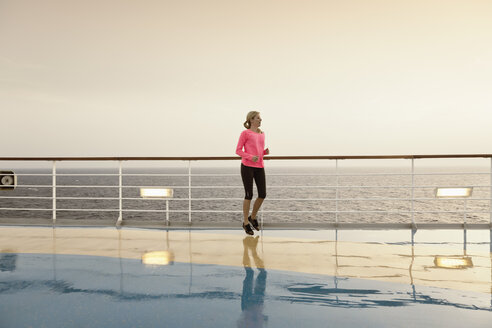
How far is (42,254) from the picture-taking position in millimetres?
3109

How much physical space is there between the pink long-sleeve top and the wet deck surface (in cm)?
77

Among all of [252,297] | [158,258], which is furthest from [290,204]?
[252,297]

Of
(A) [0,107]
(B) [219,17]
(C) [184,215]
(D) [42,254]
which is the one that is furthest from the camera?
(C) [184,215]

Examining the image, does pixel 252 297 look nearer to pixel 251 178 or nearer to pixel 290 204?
pixel 251 178

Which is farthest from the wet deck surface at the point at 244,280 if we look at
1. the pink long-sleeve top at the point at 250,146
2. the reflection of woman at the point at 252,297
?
the pink long-sleeve top at the point at 250,146

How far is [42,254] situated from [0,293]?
1.08 meters

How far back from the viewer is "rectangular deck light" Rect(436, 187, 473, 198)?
4.12 metres

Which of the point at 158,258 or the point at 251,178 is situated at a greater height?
the point at 251,178

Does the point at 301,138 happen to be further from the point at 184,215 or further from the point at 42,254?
the point at 42,254

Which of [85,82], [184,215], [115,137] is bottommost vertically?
[184,215]

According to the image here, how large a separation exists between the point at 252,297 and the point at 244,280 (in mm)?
341

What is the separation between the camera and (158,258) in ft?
9.64

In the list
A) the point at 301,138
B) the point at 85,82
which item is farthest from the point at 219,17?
the point at 301,138

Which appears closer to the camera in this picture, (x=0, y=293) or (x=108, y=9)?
(x=0, y=293)
